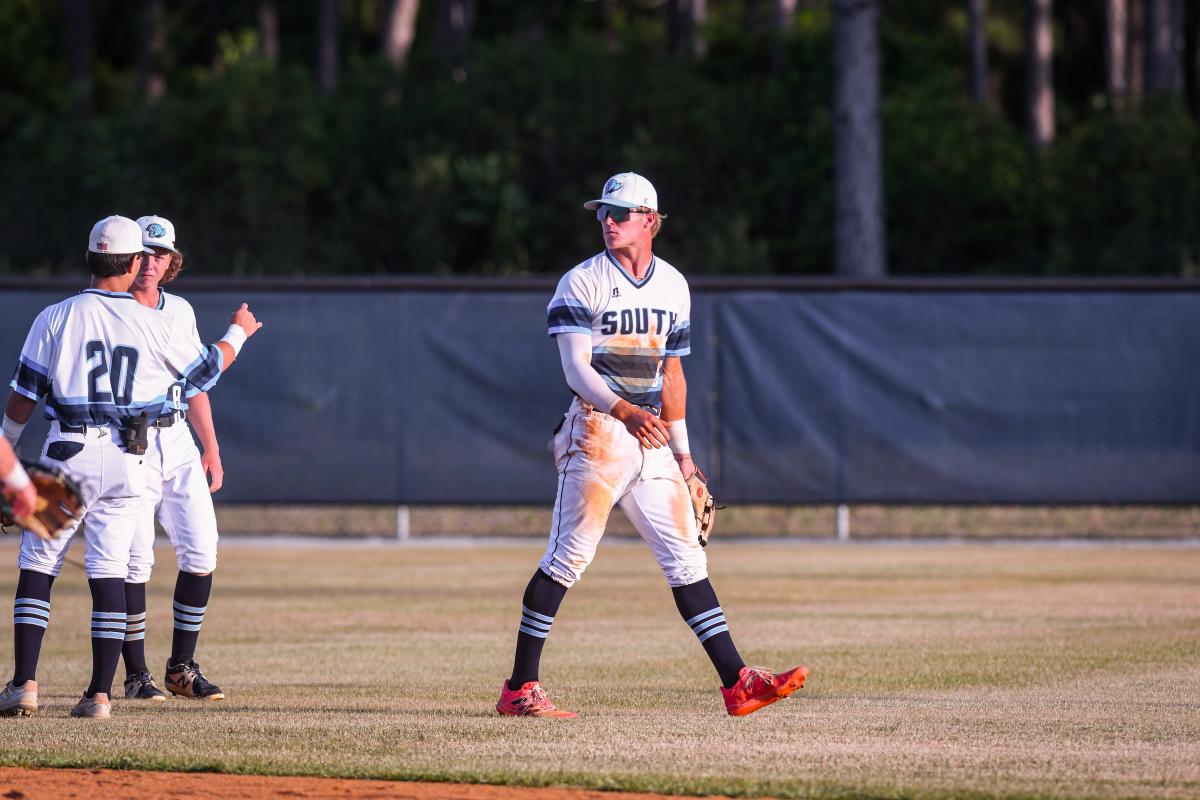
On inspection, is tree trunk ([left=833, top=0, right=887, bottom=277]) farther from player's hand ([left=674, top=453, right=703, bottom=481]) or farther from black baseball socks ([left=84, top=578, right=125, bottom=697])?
black baseball socks ([left=84, top=578, right=125, bottom=697])

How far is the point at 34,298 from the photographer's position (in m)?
16.3

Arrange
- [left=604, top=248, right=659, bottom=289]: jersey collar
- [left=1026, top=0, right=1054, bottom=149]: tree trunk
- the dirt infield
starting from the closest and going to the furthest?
the dirt infield < [left=604, top=248, right=659, bottom=289]: jersey collar < [left=1026, top=0, right=1054, bottom=149]: tree trunk

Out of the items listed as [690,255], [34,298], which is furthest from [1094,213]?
[34,298]

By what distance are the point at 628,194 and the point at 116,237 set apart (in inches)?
85.4

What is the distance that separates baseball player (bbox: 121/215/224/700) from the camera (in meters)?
7.91

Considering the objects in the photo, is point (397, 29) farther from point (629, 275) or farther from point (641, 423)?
point (641, 423)

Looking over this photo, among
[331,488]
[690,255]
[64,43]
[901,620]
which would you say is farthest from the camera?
[64,43]

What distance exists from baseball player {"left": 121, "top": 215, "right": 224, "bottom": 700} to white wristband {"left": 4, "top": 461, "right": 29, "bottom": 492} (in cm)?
107

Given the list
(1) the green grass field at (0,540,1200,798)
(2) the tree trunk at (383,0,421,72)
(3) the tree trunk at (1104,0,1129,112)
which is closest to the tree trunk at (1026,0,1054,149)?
(3) the tree trunk at (1104,0,1129,112)

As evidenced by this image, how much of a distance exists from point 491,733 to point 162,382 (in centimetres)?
207

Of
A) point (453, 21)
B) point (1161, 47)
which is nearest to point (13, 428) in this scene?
point (1161, 47)

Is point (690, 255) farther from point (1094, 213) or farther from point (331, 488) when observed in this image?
point (331, 488)

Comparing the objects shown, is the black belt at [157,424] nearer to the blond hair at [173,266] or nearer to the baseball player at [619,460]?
the blond hair at [173,266]

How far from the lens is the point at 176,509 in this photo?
8.13m
